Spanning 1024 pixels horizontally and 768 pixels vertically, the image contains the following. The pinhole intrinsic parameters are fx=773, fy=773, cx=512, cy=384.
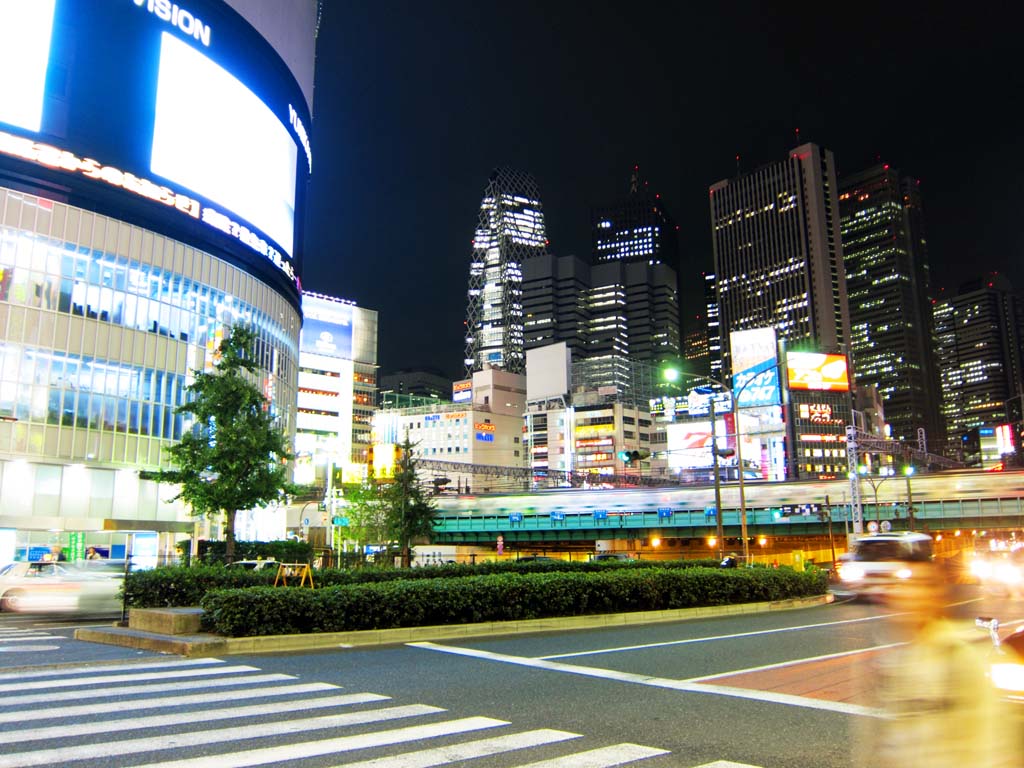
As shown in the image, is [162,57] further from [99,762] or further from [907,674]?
[907,674]

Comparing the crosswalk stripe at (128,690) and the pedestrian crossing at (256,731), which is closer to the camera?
the pedestrian crossing at (256,731)

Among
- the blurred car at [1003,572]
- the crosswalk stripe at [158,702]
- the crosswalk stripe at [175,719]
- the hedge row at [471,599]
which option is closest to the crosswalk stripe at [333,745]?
the crosswalk stripe at [175,719]

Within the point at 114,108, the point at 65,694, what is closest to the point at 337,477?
the point at 114,108

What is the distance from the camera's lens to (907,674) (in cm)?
428

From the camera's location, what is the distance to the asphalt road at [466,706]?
7.35 m

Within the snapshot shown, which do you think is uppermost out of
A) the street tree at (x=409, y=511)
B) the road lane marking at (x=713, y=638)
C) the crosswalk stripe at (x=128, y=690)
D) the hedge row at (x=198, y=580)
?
the street tree at (x=409, y=511)

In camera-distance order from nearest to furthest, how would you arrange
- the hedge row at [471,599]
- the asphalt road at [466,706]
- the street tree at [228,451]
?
the asphalt road at [466,706] → the hedge row at [471,599] → the street tree at [228,451]

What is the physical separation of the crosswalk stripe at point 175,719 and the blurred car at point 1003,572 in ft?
84.1

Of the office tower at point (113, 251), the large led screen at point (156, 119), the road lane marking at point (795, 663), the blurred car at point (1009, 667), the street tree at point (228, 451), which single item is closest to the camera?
the blurred car at point (1009, 667)

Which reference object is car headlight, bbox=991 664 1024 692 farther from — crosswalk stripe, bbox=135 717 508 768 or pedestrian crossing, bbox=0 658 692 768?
crosswalk stripe, bbox=135 717 508 768

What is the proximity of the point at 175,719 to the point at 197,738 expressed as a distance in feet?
3.59

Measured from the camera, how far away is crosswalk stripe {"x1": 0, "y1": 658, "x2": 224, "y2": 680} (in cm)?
1208

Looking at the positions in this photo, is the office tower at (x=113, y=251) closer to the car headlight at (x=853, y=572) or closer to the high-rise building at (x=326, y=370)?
the car headlight at (x=853, y=572)

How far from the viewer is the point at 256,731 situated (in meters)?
8.20
